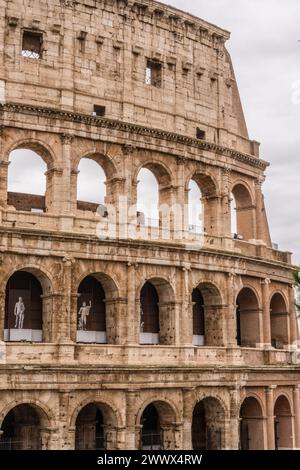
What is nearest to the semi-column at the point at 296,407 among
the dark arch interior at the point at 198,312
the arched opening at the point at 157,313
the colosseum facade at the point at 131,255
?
the colosseum facade at the point at 131,255

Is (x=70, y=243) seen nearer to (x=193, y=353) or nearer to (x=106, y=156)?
(x=106, y=156)

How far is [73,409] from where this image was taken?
80.2 feet

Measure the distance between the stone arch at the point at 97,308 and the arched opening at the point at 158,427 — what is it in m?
3.15

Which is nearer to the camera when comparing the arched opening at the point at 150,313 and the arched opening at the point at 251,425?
the arched opening at the point at 150,313

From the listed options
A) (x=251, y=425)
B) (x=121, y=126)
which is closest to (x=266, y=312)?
(x=251, y=425)

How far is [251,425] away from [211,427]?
6.97 feet

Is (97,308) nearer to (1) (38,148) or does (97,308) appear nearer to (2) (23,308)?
(2) (23,308)

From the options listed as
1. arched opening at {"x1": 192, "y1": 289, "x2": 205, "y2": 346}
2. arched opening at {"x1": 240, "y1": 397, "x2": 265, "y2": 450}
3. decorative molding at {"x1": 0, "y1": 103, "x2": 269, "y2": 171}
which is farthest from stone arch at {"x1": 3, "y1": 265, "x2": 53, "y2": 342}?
arched opening at {"x1": 240, "y1": 397, "x2": 265, "y2": 450}

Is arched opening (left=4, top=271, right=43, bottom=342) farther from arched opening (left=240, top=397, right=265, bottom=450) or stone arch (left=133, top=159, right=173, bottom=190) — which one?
arched opening (left=240, top=397, right=265, bottom=450)

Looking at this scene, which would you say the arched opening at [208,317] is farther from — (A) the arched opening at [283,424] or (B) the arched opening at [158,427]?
(A) the arched opening at [283,424]

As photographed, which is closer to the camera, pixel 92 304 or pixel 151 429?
pixel 92 304

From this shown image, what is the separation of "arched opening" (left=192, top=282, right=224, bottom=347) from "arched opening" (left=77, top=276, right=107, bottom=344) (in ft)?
12.1

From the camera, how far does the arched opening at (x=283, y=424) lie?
30.5 metres

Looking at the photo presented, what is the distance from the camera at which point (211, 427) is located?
2816 cm
